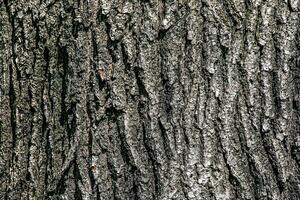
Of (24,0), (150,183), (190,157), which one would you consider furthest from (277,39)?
(24,0)

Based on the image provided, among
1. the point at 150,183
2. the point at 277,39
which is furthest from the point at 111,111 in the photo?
the point at 277,39

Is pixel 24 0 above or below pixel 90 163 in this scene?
above

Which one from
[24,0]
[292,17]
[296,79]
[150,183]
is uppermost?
[24,0]

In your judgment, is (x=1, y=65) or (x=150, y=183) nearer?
(x=150, y=183)

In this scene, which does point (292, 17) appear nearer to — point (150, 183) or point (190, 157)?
point (190, 157)

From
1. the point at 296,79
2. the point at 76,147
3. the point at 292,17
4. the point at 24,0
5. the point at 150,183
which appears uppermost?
the point at 24,0

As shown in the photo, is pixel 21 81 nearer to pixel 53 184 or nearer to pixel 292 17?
pixel 53 184

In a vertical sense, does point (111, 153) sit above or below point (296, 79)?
below
